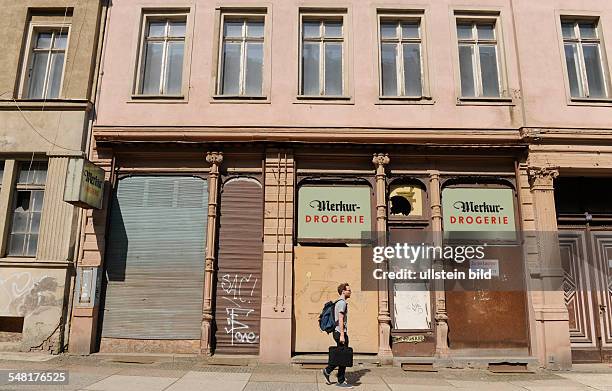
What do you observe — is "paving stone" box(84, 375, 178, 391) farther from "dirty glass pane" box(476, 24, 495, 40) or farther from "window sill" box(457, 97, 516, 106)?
"dirty glass pane" box(476, 24, 495, 40)

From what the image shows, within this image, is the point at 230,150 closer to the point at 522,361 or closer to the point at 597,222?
Result: the point at 522,361

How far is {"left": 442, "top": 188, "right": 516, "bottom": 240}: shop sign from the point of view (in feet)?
35.5

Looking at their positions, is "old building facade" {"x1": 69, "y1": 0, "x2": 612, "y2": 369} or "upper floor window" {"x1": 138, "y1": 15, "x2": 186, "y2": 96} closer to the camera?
"old building facade" {"x1": 69, "y1": 0, "x2": 612, "y2": 369}

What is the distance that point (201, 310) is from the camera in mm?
10312

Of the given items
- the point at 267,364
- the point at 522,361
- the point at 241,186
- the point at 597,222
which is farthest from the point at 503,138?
the point at 267,364

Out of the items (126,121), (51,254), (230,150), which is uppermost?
(126,121)

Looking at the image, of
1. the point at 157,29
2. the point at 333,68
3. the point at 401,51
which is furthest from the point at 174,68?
the point at 401,51

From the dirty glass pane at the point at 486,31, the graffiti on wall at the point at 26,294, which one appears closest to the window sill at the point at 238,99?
the graffiti on wall at the point at 26,294

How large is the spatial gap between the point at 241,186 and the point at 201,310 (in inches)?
122

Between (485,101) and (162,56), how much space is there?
857 cm

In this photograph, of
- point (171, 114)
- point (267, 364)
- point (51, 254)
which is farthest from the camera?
point (171, 114)

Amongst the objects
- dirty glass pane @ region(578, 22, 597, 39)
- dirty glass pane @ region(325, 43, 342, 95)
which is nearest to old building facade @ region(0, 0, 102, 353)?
dirty glass pane @ region(325, 43, 342, 95)

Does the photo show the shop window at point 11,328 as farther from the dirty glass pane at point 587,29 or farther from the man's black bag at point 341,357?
the dirty glass pane at point 587,29

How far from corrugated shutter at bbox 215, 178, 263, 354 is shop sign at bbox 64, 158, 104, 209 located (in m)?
2.95
